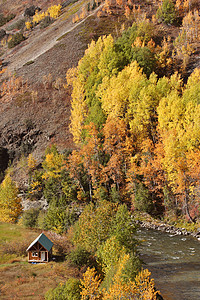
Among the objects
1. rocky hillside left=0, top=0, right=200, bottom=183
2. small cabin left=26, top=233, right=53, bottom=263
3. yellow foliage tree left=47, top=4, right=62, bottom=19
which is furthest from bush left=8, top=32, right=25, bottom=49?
small cabin left=26, top=233, right=53, bottom=263

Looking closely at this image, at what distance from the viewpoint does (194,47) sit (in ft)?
272

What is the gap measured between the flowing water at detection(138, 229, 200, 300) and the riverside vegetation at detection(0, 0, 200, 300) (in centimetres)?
291

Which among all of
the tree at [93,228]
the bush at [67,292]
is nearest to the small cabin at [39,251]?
the tree at [93,228]

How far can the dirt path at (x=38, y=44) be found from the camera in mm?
122375

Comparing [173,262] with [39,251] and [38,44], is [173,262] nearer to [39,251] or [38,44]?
[39,251]

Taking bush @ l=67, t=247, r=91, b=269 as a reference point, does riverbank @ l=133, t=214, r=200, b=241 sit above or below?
below

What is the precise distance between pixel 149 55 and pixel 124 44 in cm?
1159

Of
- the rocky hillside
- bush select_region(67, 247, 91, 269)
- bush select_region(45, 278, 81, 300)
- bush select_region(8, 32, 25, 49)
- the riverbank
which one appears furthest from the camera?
bush select_region(8, 32, 25, 49)

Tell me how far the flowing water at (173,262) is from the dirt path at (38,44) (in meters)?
104

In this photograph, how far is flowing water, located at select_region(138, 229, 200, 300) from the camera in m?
25.2

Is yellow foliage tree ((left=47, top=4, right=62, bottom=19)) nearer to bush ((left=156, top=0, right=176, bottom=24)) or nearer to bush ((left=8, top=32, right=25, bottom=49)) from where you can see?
bush ((left=8, top=32, right=25, bottom=49))

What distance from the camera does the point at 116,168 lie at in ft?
181

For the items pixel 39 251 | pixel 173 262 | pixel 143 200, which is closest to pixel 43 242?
pixel 39 251

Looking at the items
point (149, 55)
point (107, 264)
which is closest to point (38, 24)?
point (149, 55)
